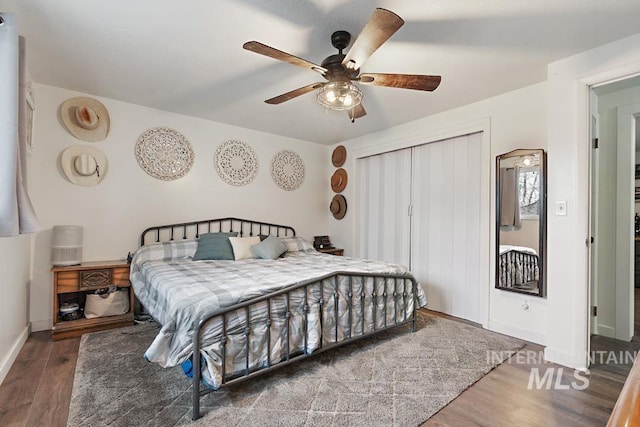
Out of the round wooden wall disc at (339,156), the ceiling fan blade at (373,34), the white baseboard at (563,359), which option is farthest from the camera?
the round wooden wall disc at (339,156)

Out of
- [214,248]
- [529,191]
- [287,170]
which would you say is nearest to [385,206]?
[287,170]

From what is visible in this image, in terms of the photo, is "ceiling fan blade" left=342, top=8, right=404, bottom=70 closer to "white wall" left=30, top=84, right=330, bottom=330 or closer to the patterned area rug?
the patterned area rug

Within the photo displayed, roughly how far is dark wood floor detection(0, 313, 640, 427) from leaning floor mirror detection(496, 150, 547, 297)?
79cm

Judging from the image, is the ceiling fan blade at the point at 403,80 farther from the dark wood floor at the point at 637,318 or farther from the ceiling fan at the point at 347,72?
the dark wood floor at the point at 637,318

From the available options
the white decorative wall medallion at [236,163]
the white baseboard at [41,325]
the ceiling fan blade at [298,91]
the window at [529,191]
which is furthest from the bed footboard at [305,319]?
the white decorative wall medallion at [236,163]

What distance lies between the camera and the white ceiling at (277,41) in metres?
1.85

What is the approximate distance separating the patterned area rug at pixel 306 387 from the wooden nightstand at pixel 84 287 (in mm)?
213

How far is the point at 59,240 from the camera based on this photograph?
288cm

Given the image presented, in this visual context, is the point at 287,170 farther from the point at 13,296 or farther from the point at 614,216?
Result: the point at 614,216

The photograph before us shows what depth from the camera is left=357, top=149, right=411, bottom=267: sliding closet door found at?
4.12 meters

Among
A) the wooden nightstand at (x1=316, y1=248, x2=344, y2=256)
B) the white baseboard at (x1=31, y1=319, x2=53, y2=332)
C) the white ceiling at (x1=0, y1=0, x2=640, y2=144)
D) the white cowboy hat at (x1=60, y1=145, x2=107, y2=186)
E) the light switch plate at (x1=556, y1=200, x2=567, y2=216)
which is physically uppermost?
the white ceiling at (x1=0, y1=0, x2=640, y2=144)

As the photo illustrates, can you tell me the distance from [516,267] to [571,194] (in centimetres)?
89

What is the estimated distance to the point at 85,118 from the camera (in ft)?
10.3

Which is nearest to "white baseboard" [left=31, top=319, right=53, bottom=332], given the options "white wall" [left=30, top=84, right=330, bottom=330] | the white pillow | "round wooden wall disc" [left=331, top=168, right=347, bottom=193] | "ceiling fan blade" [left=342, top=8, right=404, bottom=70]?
"white wall" [left=30, top=84, right=330, bottom=330]
